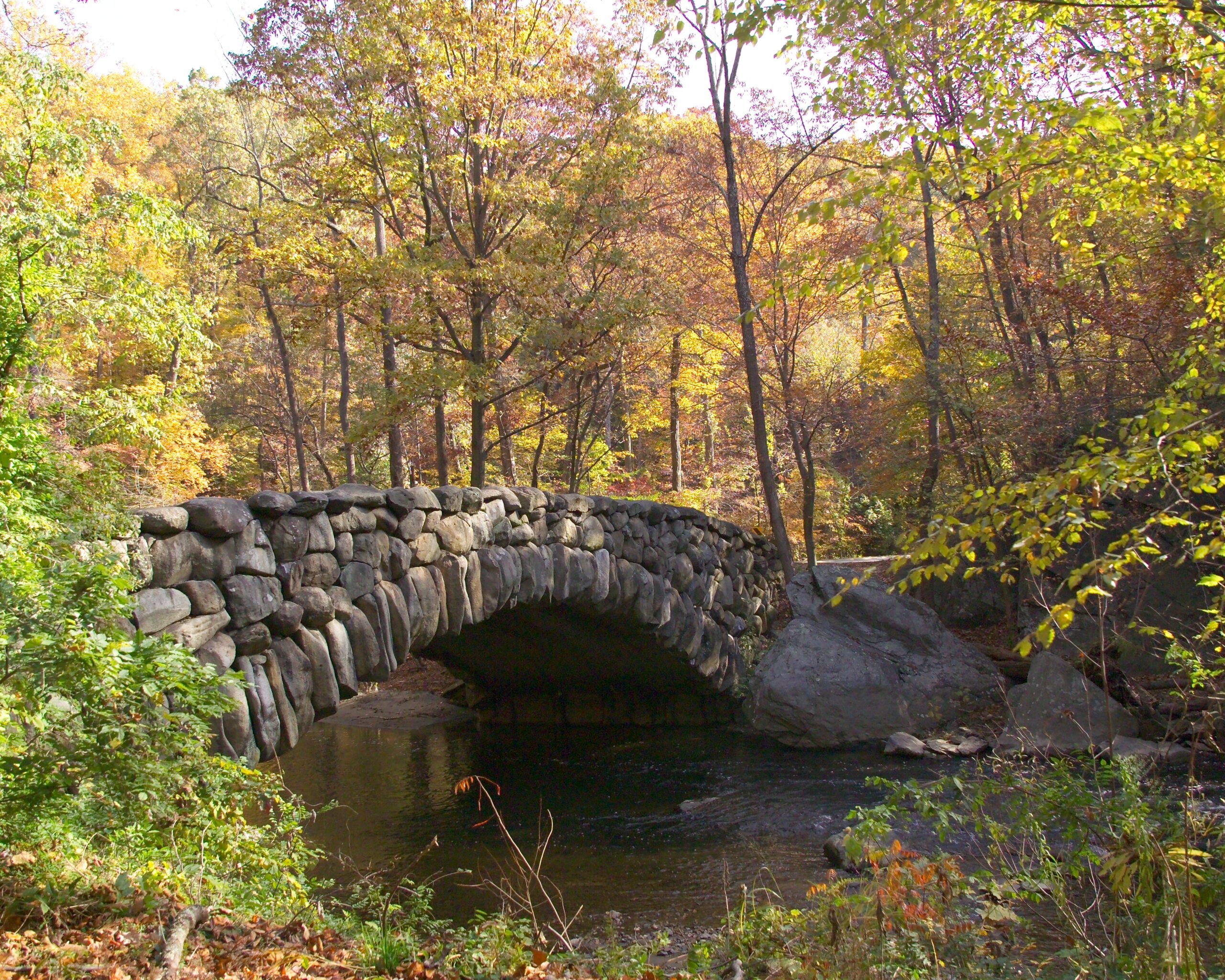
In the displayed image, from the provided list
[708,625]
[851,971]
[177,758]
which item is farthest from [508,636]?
[851,971]

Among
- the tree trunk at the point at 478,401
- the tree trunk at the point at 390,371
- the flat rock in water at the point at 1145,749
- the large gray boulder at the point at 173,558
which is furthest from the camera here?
the tree trunk at the point at 478,401

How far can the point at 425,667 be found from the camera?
48.7ft

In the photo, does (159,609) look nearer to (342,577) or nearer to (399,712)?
(342,577)

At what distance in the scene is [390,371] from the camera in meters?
10.1

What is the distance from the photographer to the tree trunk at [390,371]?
9383 mm

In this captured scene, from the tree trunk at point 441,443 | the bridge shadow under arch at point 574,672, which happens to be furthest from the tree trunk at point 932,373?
the tree trunk at point 441,443

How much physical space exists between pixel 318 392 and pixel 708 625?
37.8 ft

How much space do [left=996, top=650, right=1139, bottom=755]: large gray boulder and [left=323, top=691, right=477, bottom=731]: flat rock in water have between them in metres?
7.28

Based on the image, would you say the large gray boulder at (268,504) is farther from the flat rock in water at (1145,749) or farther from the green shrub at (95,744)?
the flat rock in water at (1145,749)

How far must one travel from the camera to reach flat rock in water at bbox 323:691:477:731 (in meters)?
12.1

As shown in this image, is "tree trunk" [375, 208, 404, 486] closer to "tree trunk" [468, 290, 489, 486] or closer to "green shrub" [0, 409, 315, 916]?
"tree trunk" [468, 290, 489, 486]

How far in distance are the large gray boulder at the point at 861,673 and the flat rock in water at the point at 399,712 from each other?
4.78 meters

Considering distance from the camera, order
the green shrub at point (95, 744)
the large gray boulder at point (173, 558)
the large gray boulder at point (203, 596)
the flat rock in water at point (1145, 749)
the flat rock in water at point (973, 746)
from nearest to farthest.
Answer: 1. the green shrub at point (95, 744)
2. the large gray boulder at point (173, 558)
3. the large gray boulder at point (203, 596)
4. the flat rock in water at point (1145, 749)
5. the flat rock in water at point (973, 746)

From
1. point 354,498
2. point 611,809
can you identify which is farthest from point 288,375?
point 354,498
